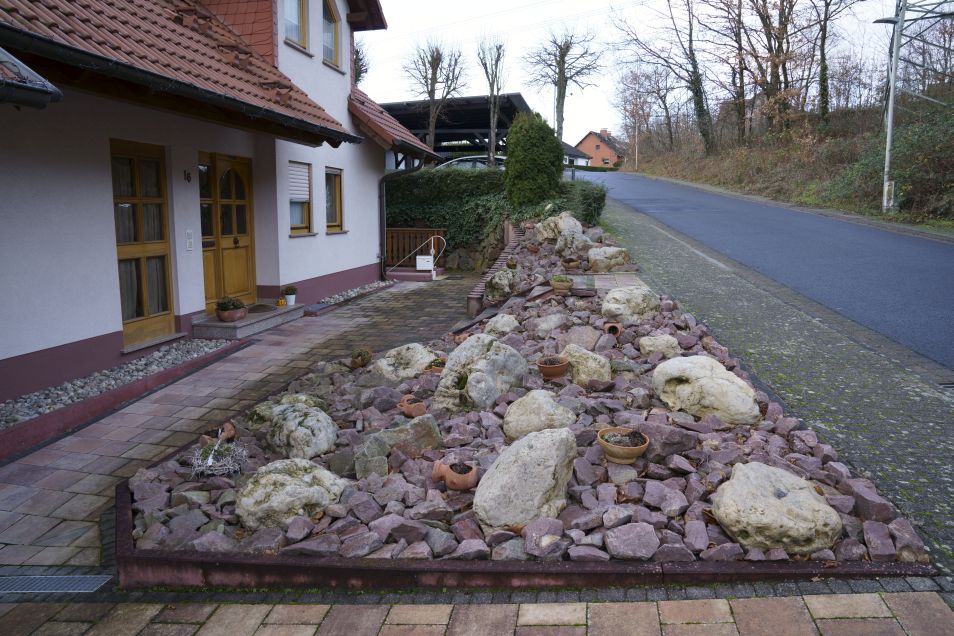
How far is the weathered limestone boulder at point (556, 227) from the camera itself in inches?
431

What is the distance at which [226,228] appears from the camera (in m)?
9.20

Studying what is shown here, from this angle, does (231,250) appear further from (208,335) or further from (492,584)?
(492,584)

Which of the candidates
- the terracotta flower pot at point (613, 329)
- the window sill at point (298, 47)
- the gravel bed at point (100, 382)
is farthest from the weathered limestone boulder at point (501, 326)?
the window sill at point (298, 47)

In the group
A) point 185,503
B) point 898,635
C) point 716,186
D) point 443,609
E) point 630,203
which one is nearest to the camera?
point 898,635

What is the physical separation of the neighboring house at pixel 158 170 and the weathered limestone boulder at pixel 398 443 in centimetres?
286

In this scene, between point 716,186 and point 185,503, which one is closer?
point 185,503

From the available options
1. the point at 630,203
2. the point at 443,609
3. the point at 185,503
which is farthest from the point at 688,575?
the point at 630,203

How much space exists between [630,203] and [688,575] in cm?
2022

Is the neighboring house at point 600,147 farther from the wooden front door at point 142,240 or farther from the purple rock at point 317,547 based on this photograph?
the purple rock at point 317,547

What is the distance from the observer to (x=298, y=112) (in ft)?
28.3

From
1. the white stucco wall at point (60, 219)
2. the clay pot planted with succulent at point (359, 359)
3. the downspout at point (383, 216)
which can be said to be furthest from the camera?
the downspout at point (383, 216)

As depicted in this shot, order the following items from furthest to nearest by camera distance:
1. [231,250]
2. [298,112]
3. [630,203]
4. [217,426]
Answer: [630,203]
[231,250]
[298,112]
[217,426]

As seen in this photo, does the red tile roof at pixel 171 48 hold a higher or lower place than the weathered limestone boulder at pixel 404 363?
higher

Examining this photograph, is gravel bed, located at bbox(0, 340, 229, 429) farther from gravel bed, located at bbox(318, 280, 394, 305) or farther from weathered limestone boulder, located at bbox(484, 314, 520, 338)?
gravel bed, located at bbox(318, 280, 394, 305)
